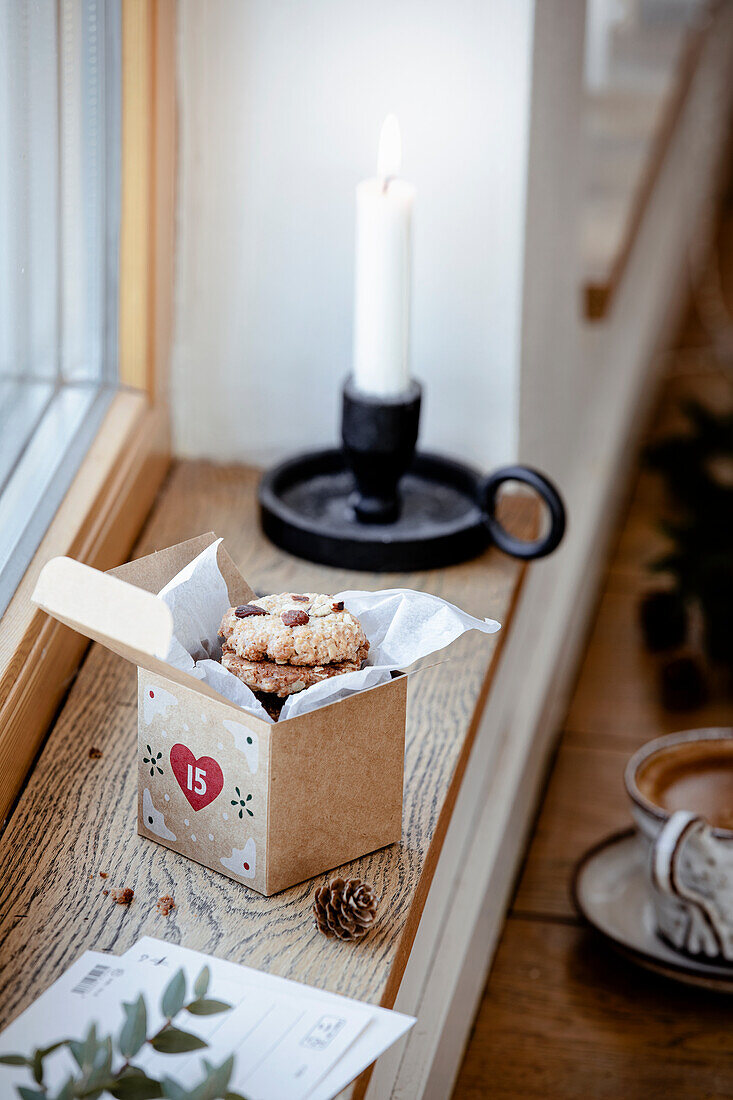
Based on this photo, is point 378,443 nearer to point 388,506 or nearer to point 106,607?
point 388,506

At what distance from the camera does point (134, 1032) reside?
0.45 meters

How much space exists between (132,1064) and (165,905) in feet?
0.34

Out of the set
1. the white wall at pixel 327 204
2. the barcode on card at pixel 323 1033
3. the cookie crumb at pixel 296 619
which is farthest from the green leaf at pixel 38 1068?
the white wall at pixel 327 204

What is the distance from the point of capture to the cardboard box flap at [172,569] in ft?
1.95

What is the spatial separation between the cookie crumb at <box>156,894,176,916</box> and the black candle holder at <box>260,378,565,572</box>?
35 centimetres

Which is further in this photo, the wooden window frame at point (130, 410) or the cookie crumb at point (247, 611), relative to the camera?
the wooden window frame at point (130, 410)

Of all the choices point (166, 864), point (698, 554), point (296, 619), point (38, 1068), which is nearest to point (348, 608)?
point (296, 619)

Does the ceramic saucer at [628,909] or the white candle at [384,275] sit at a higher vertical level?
the white candle at [384,275]

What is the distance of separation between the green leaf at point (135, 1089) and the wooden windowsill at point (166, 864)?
92 millimetres

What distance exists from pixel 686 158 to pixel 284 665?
1906 mm


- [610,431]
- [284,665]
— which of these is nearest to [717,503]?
[610,431]

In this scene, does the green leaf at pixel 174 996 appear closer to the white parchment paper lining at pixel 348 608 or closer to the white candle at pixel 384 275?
the white parchment paper lining at pixel 348 608

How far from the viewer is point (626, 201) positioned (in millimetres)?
1545


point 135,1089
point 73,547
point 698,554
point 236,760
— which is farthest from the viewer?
point 698,554
